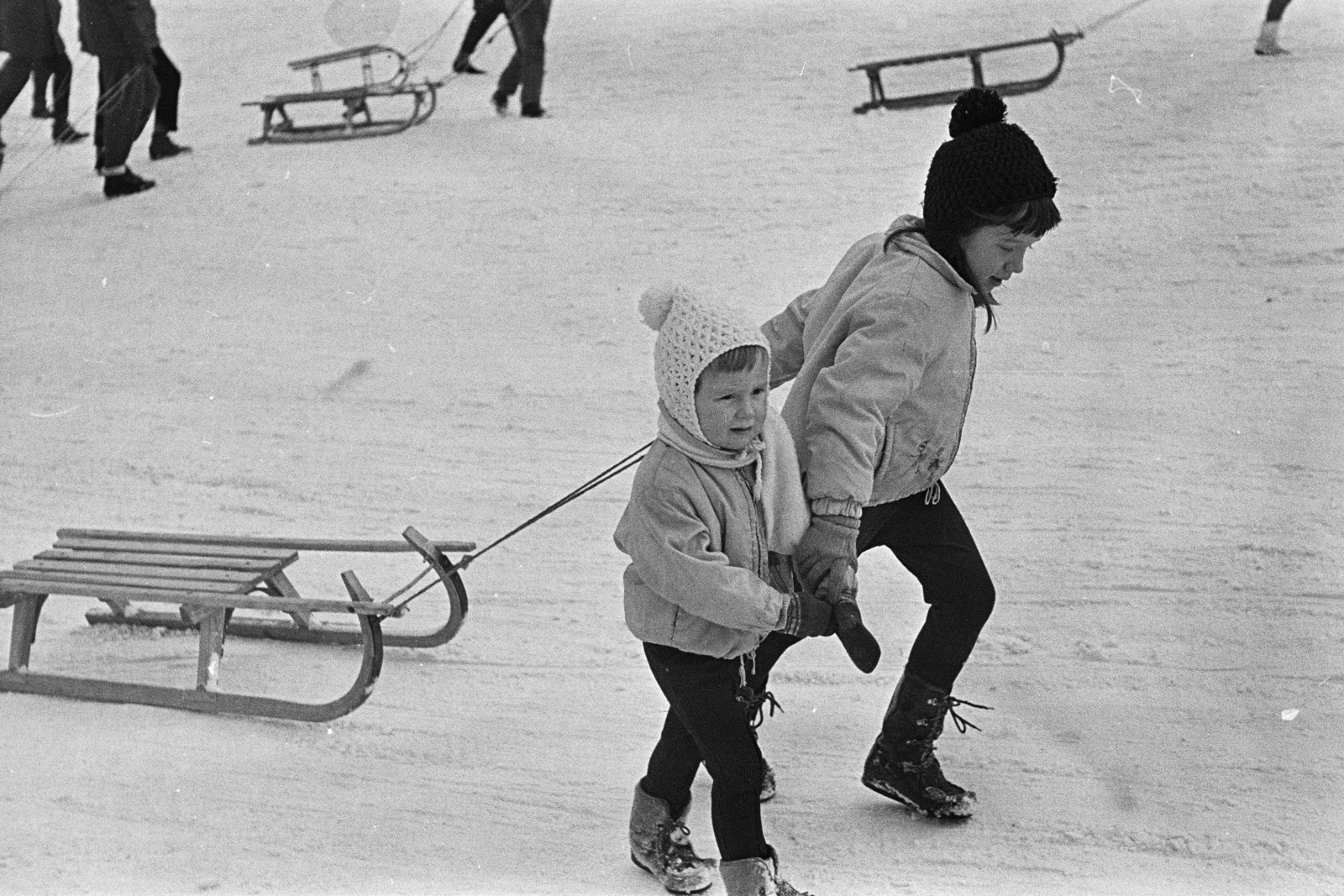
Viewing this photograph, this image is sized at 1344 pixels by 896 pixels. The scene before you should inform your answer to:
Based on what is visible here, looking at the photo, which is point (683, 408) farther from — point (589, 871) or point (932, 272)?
point (589, 871)

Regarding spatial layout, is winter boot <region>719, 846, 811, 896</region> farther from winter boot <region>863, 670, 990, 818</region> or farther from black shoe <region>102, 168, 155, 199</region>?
black shoe <region>102, 168, 155, 199</region>

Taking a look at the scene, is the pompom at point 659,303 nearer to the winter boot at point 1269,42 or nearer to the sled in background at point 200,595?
the sled in background at point 200,595

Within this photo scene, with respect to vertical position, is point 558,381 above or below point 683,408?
below

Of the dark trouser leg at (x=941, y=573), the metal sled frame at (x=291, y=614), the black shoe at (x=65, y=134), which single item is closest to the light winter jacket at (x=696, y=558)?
the dark trouser leg at (x=941, y=573)

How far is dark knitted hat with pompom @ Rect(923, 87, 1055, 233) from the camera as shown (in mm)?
2602

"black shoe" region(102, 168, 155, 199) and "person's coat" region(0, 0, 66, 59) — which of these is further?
"black shoe" region(102, 168, 155, 199)

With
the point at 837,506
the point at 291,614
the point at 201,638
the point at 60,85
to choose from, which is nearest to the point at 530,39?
the point at 60,85

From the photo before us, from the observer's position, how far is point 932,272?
2.69 m

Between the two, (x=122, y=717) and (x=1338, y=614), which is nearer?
(x=122, y=717)

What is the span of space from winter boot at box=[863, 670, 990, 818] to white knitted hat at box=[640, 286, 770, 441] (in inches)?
34.7

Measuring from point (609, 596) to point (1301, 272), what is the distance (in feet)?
10.7

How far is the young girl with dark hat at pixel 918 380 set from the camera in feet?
8.48

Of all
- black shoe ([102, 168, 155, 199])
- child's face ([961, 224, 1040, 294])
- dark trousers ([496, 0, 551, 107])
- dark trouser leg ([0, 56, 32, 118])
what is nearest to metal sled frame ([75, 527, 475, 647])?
child's face ([961, 224, 1040, 294])

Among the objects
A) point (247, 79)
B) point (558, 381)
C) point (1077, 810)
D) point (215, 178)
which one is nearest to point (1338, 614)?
point (1077, 810)
